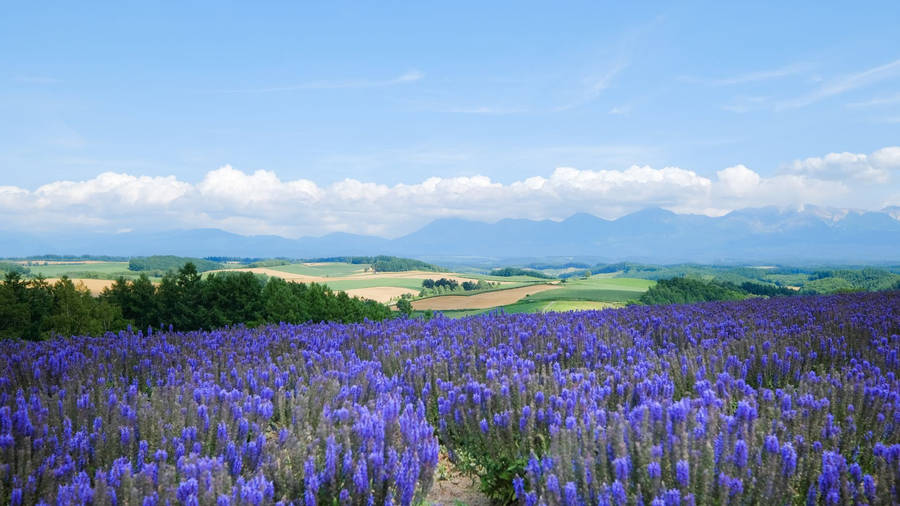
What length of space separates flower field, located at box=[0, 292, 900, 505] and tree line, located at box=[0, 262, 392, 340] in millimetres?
5619

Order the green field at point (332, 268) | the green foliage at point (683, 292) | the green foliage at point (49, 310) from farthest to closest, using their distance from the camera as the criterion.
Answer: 1. the green field at point (332, 268)
2. the green foliage at point (683, 292)
3. the green foliage at point (49, 310)

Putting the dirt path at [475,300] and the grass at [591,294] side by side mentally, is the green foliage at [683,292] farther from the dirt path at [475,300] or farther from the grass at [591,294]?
the dirt path at [475,300]

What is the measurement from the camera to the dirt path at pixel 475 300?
18422mm

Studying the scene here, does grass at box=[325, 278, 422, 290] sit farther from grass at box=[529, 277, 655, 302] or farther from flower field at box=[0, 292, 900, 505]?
flower field at box=[0, 292, 900, 505]

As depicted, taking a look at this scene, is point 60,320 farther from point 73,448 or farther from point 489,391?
point 489,391

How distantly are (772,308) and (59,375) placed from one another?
34.7 ft

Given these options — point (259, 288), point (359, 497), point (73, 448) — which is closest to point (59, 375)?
point (73, 448)

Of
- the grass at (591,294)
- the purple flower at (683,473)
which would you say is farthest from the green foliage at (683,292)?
the purple flower at (683,473)

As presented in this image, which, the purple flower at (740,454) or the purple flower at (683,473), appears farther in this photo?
the purple flower at (740,454)

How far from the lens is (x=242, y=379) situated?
5.10 meters

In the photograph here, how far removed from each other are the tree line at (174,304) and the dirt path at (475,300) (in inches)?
186

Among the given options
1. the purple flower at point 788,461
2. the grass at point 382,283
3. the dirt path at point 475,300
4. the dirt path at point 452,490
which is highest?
the purple flower at point 788,461

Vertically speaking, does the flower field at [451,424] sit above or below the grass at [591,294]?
above

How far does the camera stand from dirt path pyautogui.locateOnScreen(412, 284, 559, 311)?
18.4 metres
